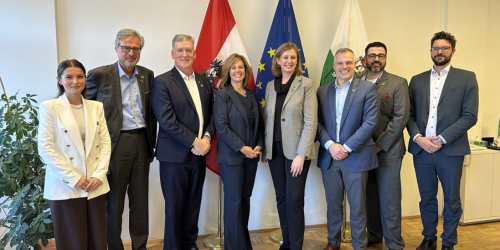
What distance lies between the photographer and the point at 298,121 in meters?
2.65

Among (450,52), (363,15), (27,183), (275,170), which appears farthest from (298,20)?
(27,183)

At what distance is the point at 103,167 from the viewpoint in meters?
2.23

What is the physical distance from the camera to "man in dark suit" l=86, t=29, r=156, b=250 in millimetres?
2486

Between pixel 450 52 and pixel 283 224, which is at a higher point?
pixel 450 52

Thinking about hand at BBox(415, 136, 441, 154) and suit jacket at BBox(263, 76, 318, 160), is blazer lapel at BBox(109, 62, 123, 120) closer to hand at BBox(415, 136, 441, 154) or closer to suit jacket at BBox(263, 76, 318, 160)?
suit jacket at BBox(263, 76, 318, 160)

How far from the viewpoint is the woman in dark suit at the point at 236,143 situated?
2613 millimetres

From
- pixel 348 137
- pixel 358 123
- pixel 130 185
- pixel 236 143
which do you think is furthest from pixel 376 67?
pixel 130 185

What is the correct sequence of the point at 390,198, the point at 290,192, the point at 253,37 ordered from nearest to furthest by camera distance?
the point at 290,192 → the point at 390,198 → the point at 253,37

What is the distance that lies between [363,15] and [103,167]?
3.02 m

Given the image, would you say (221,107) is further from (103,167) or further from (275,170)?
(103,167)

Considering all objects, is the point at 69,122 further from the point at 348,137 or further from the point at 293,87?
the point at 348,137

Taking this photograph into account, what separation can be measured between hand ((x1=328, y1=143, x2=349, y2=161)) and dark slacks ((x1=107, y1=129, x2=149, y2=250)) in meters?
1.46

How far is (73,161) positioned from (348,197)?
2033 millimetres

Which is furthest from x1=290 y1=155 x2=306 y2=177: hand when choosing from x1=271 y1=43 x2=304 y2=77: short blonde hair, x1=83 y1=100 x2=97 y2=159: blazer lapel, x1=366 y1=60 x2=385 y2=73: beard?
x1=83 y1=100 x2=97 y2=159: blazer lapel
